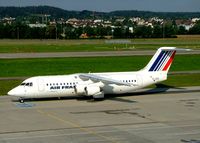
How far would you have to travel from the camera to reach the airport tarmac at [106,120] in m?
28.6

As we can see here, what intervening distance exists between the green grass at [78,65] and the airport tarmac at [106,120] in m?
21.0

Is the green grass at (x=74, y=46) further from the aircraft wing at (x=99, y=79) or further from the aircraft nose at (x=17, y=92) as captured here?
the aircraft nose at (x=17, y=92)

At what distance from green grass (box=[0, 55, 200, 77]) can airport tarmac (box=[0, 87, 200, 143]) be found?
2097cm

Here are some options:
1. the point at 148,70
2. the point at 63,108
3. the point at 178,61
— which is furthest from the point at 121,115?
the point at 178,61

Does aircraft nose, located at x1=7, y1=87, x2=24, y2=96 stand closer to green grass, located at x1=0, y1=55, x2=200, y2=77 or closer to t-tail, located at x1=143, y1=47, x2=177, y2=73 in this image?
t-tail, located at x1=143, y1=47, x2=177, y2=73

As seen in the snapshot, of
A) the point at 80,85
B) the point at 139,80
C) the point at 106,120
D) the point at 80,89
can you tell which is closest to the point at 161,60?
the point at 139,80

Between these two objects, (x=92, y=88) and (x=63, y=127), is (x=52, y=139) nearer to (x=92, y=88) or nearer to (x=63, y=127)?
(x=63, y=127)

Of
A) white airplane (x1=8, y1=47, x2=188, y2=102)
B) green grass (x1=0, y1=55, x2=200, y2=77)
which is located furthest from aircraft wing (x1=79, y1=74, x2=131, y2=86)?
green grass (x1=0, y1=55, x2=200, y2=77)

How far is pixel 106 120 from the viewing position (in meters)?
34.0

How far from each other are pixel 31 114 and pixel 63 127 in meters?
5.62

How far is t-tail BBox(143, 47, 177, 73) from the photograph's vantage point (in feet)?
153

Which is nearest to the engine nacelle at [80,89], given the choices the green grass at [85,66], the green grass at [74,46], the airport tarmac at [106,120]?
the airport tarmac at [106,120]

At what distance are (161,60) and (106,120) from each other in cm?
1481

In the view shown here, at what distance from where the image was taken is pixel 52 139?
28.3 metres
